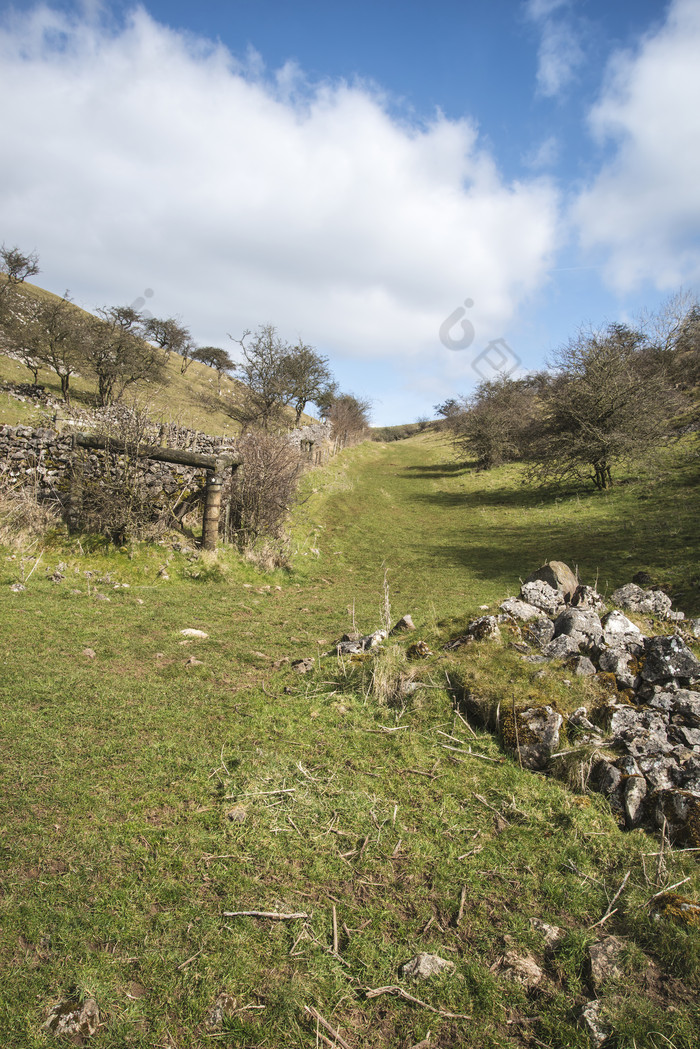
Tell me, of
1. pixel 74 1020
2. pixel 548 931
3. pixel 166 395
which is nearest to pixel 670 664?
pixel 548 931

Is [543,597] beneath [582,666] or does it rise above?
above

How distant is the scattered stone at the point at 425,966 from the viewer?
271cm

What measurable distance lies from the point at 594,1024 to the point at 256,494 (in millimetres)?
11153

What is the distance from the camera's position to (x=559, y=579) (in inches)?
291

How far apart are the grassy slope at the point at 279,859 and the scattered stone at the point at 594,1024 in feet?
0.20

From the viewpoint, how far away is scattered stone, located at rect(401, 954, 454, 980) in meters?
2.71

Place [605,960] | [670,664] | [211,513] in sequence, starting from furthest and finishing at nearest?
1. [211,513]
2. [670,664]
3. [605,960]

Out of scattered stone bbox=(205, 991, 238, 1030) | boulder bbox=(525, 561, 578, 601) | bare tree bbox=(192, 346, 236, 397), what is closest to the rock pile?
boulder bbox=(525, 561, 578, 601)

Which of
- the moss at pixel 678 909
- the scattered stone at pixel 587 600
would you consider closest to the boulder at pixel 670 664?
the scattered stone at pixel 587 600

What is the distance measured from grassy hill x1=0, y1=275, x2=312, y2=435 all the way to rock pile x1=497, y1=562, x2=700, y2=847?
9.86m

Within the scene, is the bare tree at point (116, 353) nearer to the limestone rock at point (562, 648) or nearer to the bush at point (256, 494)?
the bush at point (256, 494)

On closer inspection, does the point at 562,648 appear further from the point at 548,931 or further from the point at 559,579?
the point at 548,931

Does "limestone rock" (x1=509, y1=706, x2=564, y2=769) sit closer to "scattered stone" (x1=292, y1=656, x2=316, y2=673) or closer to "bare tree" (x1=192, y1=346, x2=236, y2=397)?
"scattered stone" (x1=292, y1=656, x2=316, y2=673)

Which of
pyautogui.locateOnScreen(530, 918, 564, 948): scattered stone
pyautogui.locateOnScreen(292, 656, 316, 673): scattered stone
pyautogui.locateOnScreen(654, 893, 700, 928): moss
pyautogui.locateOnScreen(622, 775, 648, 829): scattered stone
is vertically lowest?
pyautogui.locateOnScreen(530, 918, 564, 948): scattered stone
